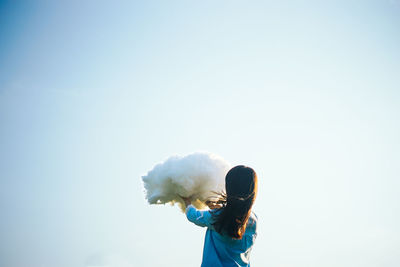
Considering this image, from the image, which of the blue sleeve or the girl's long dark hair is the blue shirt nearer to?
the blue sleeve

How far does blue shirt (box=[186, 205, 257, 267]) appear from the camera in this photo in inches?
147

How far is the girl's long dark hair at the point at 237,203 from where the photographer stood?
11.9ft

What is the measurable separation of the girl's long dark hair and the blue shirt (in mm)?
124

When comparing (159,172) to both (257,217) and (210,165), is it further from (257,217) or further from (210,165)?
(257,217)

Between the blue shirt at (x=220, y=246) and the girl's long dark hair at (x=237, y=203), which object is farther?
the blue shirt at (x=220, y=246)

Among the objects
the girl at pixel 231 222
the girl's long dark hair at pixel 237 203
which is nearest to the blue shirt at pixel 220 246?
the girl at pixel 231 222

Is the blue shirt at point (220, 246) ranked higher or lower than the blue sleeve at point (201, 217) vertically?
lower

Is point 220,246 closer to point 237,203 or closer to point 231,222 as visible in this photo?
point 231,222

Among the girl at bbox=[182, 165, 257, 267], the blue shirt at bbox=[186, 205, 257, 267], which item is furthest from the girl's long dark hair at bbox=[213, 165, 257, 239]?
the blue shirt at bbox=[186, 205, 257, 267]

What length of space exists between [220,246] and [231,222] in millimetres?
335

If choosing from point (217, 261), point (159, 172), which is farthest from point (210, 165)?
point (217, 261)

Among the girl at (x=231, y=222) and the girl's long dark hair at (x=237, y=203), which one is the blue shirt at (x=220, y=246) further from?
the girl's long dark hair at (x=237, y=203)

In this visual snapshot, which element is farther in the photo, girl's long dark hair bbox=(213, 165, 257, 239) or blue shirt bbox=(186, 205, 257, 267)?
blue shirt bbox=(186, 205, 257, 267)

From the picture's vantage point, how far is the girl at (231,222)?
3.64 m
